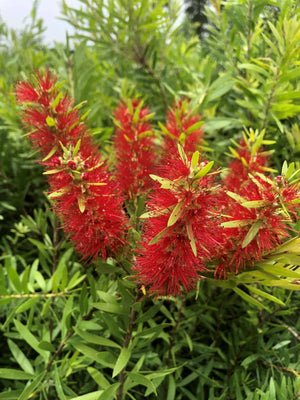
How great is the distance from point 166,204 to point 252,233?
0.09 meters

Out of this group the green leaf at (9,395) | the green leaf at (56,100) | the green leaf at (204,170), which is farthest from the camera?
the green leaf at (9,395)

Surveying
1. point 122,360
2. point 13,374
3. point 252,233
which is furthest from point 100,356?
point 252,233

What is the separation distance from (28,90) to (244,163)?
0.30m

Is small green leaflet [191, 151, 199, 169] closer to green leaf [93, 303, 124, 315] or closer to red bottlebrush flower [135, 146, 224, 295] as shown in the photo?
red bottlebrush flower [135, 146, 224, 295]

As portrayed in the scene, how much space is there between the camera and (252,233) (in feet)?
1.04

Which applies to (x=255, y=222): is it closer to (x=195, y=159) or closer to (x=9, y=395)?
(x=195, y=159)

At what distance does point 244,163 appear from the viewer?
456 mm

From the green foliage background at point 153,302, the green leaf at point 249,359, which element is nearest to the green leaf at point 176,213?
the green foliage background at point 153,302

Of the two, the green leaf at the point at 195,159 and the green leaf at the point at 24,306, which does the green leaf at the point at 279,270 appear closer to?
the green leaf at the point at 195,159

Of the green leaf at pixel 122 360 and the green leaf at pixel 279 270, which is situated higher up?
the green leaf at pixel 279 270

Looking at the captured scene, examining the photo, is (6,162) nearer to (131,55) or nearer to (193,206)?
(131,55)

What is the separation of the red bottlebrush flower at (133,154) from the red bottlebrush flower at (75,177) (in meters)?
0.05

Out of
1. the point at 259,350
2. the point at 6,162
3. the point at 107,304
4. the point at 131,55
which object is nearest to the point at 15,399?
the point at 107,304

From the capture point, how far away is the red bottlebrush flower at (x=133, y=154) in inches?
18.5
